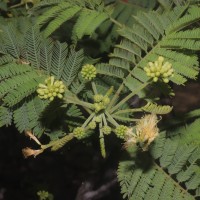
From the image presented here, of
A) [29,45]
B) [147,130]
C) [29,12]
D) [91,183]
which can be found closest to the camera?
[147,130]

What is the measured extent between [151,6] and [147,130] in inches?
55.3

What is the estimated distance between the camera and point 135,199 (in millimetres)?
1987

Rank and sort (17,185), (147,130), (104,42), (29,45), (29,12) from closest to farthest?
(147,130), (29,45), (29,12), (104,42), (17,185)

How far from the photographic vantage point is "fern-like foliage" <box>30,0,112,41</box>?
2.01 meters

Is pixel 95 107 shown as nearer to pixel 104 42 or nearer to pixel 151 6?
pixel 104 42

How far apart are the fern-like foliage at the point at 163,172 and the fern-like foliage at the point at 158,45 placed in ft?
1.51

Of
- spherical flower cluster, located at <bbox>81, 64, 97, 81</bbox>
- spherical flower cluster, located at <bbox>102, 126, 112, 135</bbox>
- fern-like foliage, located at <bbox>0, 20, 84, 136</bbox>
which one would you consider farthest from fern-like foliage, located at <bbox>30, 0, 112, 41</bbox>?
spherical flower cluster, located at <bbox>102, 126, 112, 135</bbox>

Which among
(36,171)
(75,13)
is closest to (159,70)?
(75,13)

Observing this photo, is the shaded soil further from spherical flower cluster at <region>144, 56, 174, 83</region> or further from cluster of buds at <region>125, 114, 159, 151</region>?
spherical flower cluster at <region>144, 56, 174, 83</region>

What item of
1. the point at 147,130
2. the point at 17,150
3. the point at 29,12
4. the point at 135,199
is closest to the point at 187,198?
the point at 135,199

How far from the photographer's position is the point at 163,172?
82.5 inches

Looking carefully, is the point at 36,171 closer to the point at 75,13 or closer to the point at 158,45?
the point at 75,13

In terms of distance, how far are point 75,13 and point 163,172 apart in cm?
110

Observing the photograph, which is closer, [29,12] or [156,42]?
[156,42]
